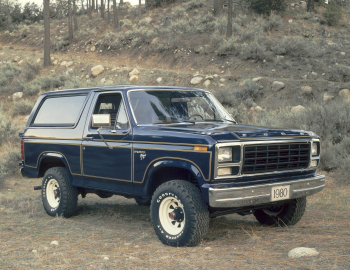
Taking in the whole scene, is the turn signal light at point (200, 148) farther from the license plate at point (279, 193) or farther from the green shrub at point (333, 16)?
the green shrub at point (333, 16)

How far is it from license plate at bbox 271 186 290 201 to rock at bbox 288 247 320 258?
→ 2.07ft

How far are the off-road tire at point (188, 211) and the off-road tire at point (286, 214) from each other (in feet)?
5.53

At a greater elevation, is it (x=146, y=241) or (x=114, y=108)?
(x=114, y=108)

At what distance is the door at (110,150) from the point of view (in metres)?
5.39

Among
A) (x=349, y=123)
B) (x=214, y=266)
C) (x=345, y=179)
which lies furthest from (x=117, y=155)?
(x=349, y=123)

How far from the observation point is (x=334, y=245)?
472 centimetres

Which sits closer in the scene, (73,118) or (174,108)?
(174,108)

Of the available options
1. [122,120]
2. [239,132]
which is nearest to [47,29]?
[122,120]

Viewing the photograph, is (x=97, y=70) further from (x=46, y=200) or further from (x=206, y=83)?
(x=46, y=200)

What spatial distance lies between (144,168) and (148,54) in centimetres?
2281

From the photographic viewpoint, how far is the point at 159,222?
16.4 feet

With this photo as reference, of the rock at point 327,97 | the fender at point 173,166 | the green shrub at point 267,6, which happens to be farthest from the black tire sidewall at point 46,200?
the green shrub at point 267,6

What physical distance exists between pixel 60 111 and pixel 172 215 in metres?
2.99

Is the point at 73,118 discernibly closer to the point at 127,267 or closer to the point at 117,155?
the point at 117,155
